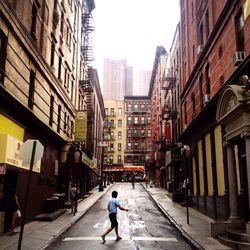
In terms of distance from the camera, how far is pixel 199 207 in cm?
2439

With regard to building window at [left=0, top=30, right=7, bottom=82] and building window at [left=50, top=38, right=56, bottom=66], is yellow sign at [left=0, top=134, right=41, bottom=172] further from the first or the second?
building window at [left=50, top=38, right=56, bottom=66]

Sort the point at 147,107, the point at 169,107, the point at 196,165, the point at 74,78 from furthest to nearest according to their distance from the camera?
the point at 147,107 → the point at 169,107 → the point at 74,78 → the point at 196,165

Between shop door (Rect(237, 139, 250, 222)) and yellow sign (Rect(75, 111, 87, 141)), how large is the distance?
13601mm

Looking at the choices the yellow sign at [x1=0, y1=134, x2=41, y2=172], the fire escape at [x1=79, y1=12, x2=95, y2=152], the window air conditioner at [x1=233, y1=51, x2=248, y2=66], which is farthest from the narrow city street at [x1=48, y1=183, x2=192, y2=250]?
the fire escape at [x1=79, y1=12, x2=95, y2=152]

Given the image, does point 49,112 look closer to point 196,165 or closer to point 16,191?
point 16,191

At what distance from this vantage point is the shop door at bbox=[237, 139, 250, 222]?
1522 cm

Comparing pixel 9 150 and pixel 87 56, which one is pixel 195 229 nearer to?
pixel 9 150

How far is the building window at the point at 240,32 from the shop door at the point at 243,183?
4.39 m

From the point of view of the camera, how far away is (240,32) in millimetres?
17047

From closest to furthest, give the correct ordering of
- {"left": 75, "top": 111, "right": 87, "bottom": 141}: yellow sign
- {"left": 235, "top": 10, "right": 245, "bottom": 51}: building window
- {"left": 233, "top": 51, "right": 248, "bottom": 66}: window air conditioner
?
{"left": 233, "top": 51, "right": 248, "bottom": 66}: window air conditioner < {"left": 235, "top": 10, "right": 245, "bottom": 51}: building window < {"left": 75, "top": 111, "right": 87, "bottom": 141}: yellow sign

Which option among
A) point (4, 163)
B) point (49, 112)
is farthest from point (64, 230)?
point (49, 112)

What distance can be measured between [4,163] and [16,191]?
9.01 feet

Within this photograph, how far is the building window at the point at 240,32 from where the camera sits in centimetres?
1675

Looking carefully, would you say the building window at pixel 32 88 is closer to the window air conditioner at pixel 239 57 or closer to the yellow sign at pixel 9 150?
the yellow sign at pixel 9 150
